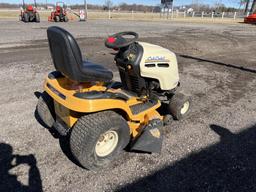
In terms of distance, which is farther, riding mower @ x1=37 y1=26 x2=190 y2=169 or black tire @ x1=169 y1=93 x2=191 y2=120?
black tire @ x1=169 y1=93 x2=191 y2=120

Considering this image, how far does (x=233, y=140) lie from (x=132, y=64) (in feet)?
5.53

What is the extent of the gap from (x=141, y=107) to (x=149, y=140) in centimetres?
45

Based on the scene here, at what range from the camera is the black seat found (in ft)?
7.03

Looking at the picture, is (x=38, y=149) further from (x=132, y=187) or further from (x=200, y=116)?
(x=200, y=116)

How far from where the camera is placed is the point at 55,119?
3006 millimetres

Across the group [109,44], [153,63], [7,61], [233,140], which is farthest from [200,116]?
[7,61]

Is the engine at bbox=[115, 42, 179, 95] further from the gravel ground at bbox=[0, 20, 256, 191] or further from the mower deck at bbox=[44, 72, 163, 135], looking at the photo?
the gravel ground at bbox=[0, 20, 256, 191]

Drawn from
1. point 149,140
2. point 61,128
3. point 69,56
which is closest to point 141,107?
point 149,140

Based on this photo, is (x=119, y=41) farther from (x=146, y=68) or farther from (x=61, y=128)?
(x=61, y=128)

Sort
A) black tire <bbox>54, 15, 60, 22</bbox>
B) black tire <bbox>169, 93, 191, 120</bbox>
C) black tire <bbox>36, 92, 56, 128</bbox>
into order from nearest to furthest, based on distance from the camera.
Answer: black tire <bbox>36, 92, 56, 128</bbox> → black tire <bbox>169, 93, 191, 120</bbox> → black tire <bbox>54, 15, 60, 22</bbox>

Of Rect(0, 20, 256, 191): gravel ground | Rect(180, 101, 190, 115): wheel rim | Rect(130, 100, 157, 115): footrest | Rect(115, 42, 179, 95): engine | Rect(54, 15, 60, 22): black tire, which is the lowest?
Rect(54, 15, 60, 22): black tire

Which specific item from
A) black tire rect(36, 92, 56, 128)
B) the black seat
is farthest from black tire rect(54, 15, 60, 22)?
the black seat

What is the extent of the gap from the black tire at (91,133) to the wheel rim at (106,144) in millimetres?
57

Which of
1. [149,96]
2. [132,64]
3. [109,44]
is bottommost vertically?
[149,96]
